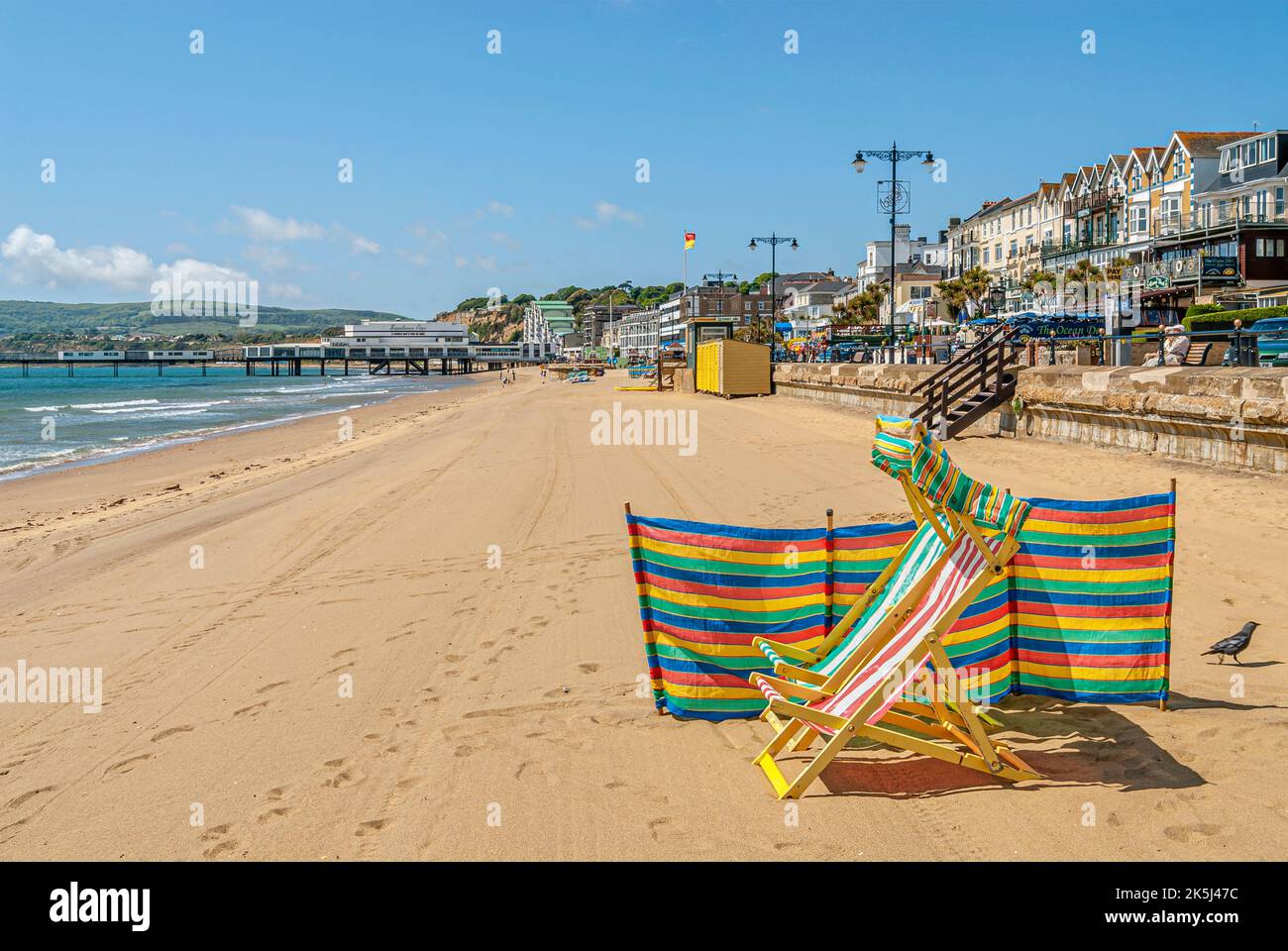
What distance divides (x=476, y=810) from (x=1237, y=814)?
3.15 metres

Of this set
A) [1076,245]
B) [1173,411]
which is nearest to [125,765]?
[1173,411]

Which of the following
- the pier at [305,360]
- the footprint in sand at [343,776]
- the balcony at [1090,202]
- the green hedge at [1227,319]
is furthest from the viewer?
the pier at [305,360]

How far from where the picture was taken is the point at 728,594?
15.8 feet

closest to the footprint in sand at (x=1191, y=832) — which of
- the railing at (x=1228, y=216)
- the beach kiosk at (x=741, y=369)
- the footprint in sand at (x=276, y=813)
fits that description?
the footprint in sand at (x=276, y=813)

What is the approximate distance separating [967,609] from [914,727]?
0.76 metres

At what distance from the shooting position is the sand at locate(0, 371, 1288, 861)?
12.6 feet

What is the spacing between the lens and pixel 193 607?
26.1 feet

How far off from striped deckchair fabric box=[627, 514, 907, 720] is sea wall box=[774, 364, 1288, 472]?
8044 millimetres

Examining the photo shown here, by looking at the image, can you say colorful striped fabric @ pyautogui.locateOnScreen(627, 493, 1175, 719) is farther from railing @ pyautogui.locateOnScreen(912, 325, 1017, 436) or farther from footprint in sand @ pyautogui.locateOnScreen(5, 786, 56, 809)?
railing @ pyautogui.locateOnScreen(912, 325, 1017, 436)

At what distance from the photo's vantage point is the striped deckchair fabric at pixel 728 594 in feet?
15.7

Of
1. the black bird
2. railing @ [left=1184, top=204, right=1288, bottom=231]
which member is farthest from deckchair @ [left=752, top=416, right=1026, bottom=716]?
railing @ [left=1184, top=204, right=1288, bottom=231]

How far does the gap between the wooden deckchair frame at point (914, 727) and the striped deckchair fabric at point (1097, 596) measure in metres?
0.82

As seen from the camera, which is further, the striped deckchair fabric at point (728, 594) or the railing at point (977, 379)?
the railing at point (977, 379)

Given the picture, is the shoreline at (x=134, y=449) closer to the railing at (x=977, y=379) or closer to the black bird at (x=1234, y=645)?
the railing at (x=977, y=379)
